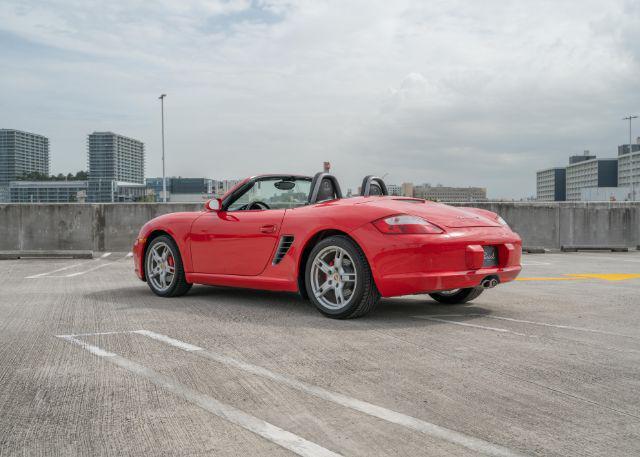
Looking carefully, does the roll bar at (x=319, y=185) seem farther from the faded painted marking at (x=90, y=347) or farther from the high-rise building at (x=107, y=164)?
the high-rise building at (x=107, y=164)

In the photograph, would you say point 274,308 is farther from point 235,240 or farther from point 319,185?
point 319,185

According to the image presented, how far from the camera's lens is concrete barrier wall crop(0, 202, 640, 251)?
15.3m

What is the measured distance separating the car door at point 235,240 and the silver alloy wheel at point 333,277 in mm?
605

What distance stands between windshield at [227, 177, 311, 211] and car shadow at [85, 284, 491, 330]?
97 centimetres

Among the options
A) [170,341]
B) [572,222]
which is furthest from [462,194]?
[170,341]

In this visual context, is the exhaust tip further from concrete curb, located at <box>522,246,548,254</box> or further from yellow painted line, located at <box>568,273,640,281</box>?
concrete curb, located at <box>522,246,548,254</box>

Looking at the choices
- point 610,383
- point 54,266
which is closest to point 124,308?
point 610,383

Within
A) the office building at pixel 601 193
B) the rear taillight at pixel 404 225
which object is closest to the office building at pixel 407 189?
the rear taillight at pixel 404 225

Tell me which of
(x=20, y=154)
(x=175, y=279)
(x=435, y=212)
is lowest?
(x=175, y=279)

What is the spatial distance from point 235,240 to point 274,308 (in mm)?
787

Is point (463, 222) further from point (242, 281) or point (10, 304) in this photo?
point (10, 304)

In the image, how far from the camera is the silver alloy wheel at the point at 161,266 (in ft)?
24.1

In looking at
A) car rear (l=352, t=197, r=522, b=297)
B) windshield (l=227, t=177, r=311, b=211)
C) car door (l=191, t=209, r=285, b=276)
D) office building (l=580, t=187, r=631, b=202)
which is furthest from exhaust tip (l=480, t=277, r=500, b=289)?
office building (l=580, t=187, r=631, b=202)

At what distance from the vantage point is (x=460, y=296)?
666 cm
